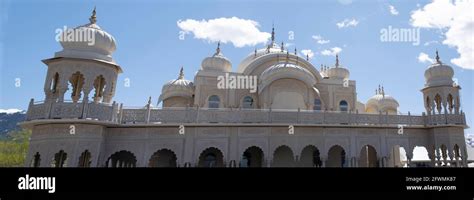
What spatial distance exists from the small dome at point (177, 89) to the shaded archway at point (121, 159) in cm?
670

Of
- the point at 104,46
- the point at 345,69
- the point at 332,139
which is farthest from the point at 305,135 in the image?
the point at 345,69

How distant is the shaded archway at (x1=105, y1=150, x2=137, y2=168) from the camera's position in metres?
15.6

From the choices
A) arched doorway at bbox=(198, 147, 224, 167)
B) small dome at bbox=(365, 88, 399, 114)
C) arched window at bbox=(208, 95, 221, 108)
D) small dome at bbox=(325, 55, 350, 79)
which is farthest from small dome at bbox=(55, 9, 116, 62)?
small dome at bbox=(365, 88, 399, 114)

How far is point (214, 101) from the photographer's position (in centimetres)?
2089

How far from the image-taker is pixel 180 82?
75.6ft

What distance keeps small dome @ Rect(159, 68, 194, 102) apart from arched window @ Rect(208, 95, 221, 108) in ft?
7.80

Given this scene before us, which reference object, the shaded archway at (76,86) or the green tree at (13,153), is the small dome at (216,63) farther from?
the green tree at (13,153)

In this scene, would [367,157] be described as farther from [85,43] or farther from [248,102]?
[85,43]

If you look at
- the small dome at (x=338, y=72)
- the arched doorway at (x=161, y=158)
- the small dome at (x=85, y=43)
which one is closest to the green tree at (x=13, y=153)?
the arched doorway at (x=161, y=158)

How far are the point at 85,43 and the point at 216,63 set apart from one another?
1127 cm

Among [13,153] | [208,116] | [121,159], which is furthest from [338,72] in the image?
[13,153]
